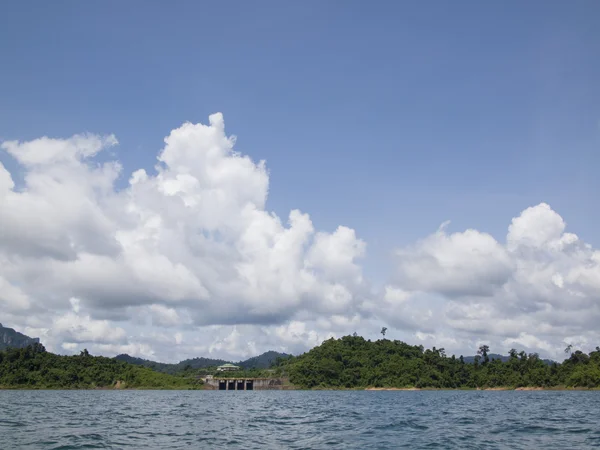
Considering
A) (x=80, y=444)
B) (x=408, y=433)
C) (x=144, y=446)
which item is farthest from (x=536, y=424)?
(x=80, y=444)

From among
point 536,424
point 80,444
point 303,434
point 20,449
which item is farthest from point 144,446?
point 536,424

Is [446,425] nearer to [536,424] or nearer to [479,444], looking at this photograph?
[536,424]

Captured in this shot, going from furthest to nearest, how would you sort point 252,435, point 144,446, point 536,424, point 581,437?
1. point 536,424
2. point 252,435
3. point 581,437
4. point 144,446

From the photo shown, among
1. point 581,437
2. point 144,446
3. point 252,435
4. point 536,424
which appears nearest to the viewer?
point 144,446

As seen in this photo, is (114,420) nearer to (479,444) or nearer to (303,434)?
(303,434)

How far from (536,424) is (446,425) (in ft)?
29.9

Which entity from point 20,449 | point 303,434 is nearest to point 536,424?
point 303,434

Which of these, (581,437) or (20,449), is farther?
(581,437)

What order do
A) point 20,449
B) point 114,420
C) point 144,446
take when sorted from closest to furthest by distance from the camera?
point 20,449
point 144,446
point 114,420

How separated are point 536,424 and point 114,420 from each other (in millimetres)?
46213

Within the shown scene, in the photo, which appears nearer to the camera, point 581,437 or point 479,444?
point 479,444

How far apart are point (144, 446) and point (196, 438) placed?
6.50m

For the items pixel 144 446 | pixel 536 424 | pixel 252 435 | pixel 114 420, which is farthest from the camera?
pixel 114 420

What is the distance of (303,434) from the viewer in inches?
1884
